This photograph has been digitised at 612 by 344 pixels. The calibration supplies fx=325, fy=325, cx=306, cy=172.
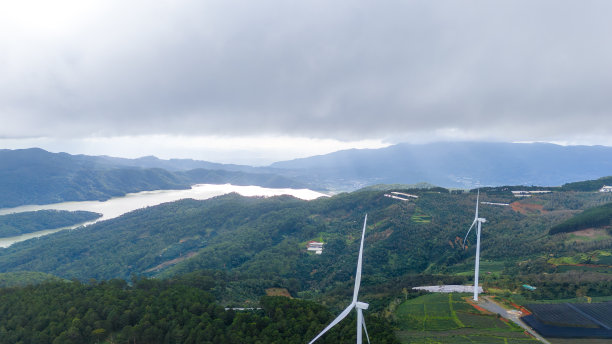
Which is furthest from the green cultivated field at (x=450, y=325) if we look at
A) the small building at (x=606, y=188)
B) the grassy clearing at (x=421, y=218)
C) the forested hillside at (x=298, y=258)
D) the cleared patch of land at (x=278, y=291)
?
the small building at (x=606, y=188)

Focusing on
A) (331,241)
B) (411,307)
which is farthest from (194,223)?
(411,307)

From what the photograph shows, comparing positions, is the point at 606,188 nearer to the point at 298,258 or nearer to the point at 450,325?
the point at 298,258

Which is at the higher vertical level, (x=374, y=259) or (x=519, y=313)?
(x=519, y=313)

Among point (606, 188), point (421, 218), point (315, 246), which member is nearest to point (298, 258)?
point (315, 246)

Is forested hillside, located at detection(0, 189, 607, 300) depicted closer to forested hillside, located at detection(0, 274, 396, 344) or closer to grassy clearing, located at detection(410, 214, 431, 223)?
grassy clearing, located at detection(410, 214, 431, 223)

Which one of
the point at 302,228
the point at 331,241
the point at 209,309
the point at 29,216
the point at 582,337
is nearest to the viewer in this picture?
the point at 582,337

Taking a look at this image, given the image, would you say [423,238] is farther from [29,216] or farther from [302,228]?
[29,216]

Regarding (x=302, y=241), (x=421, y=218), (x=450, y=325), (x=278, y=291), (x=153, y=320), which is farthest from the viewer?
(x=302, y=241)
